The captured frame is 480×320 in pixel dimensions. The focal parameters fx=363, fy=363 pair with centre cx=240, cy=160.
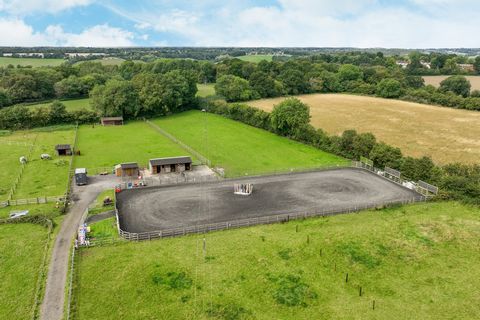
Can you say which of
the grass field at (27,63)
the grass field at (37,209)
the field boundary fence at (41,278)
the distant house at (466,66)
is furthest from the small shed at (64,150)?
the distant house at (466,66)

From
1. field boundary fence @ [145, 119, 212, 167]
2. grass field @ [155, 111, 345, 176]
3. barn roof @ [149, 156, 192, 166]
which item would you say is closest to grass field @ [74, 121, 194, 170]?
field boundary fence @ [145, 119, 212, 167]

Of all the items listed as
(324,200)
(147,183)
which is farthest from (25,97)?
(324,200)

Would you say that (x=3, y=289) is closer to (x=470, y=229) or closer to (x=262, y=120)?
(x=470, y=229)

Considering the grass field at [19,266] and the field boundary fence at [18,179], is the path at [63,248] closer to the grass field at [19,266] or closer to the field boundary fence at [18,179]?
the grass field at [19,266]

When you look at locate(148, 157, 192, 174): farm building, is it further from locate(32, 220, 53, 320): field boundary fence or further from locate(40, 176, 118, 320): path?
locate(32, 220, 53, 320): field boundary fence

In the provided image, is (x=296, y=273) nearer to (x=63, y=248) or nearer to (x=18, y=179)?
(x=63, y=248)

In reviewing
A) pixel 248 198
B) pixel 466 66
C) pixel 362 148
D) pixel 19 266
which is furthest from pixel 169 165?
pixel 466 66
